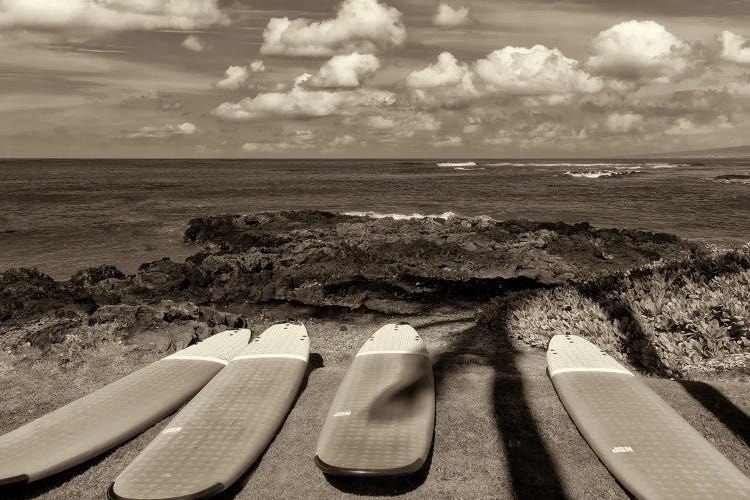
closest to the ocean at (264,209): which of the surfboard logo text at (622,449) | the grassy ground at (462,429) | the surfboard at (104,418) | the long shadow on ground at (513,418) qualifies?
the grassy ground at (462,429)

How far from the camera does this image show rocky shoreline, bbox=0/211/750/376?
375 inches

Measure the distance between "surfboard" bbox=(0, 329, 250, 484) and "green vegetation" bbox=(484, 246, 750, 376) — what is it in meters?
5.50

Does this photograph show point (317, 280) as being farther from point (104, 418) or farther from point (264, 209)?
point (264, 209)

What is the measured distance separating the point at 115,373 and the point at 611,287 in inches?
339

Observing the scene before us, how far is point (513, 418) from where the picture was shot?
5.70 meters

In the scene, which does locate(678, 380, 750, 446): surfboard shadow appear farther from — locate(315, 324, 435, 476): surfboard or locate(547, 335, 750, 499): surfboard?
locate(315, 324, 435, 476): surfboard

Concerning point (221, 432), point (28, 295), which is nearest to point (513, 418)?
point (221, 432)

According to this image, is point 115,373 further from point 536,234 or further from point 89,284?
point 536,234

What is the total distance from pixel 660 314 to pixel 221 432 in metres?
6.79

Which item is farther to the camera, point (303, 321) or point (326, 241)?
point (326, 241)

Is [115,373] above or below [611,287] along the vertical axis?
below

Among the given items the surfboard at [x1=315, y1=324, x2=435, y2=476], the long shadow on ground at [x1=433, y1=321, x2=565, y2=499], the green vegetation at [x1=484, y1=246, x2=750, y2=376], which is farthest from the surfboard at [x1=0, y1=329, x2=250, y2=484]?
the green vegetation at [x1=484, y1=246, x2=750, y2=376]

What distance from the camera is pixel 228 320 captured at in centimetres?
1009

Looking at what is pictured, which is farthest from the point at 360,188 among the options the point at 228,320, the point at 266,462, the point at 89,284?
the point at 266,462
